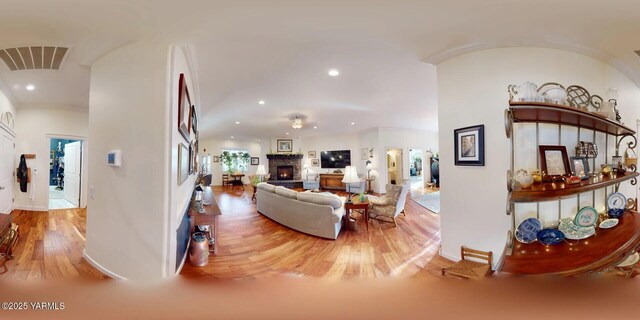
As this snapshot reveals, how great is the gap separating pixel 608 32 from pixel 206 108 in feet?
12.6

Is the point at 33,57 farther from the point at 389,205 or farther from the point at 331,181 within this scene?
the point at 331,181

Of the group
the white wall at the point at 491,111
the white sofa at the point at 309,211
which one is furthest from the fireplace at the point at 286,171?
the white wall at the point at 491,111

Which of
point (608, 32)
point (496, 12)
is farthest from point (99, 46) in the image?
point (608, 32)

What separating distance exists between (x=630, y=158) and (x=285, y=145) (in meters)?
7.31

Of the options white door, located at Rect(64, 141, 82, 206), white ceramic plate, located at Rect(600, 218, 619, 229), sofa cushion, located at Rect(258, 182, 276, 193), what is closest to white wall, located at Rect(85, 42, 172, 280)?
sofa cushion, located at Rect(258, 182, 276, 193)

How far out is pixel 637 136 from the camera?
0.95 metres

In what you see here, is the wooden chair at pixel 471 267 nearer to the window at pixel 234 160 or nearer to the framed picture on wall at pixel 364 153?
the framed picture on wall at pixel 364 153

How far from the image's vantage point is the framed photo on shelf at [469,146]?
98 cm

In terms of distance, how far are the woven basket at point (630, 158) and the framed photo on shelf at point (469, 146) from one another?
65 centimetres

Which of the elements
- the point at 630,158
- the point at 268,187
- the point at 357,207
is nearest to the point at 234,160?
the point at 268,187

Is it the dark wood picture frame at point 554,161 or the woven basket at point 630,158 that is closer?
the dark wood picture frame at point 554,161

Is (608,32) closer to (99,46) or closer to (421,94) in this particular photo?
(421,94)

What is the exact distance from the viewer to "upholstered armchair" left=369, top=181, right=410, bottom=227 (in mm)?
2574

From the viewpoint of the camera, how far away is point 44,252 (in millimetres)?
1062
